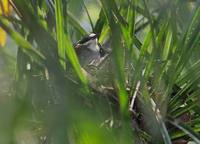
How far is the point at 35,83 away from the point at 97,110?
5cm

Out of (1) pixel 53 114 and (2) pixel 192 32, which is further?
(2) pixel 192 32

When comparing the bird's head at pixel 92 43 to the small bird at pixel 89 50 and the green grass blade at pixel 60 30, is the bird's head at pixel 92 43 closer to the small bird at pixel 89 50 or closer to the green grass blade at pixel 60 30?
the small bird at pixel 89 50

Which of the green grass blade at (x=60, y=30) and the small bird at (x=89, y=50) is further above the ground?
the small bird at (x=89, y=50)

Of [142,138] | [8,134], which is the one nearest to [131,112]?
[142,138]

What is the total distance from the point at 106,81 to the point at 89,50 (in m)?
0.08

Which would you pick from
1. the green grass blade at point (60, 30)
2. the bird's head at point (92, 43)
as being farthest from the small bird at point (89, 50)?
the green grass blade at point (60, 30)

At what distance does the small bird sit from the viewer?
39 centimetres

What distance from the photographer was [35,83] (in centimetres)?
25

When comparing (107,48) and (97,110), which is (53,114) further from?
(107,48)

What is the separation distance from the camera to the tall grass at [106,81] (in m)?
0.22

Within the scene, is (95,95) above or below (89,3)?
below

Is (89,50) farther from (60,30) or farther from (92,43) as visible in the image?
(60,30)

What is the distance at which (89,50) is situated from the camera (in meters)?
0.39

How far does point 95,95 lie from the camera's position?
295 millimetres
